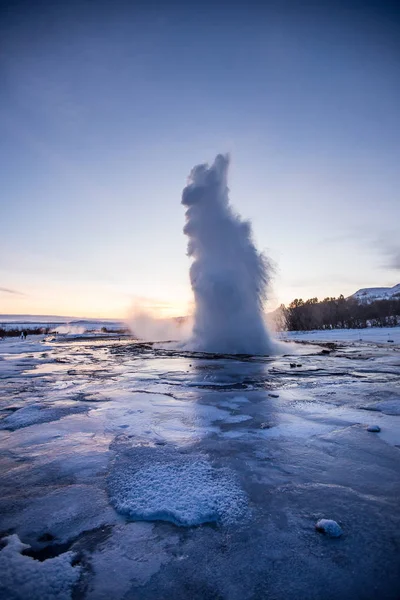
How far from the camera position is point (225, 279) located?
1956 centimetres

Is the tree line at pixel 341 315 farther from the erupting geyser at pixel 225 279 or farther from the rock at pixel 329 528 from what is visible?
the rock at pixel 329 528

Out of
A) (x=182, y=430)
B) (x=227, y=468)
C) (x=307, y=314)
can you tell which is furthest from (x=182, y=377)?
(x=307, y=314)

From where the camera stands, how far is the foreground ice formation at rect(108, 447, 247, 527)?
2.76m

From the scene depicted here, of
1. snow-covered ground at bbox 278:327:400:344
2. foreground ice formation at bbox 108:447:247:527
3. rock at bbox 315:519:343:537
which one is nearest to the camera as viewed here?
rock at bbox 315:519:343:537

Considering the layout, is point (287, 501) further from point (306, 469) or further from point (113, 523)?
point (113, 523)

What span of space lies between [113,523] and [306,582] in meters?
1.67

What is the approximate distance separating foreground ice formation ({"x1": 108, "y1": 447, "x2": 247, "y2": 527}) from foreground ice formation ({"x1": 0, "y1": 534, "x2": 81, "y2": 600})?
28.1 inches

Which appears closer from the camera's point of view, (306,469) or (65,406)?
(306,469)

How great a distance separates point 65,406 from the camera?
6684 millimetres

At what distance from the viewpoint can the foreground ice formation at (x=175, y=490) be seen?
276 cm

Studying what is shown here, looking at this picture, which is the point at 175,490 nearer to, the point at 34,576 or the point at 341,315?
the point at 34,576

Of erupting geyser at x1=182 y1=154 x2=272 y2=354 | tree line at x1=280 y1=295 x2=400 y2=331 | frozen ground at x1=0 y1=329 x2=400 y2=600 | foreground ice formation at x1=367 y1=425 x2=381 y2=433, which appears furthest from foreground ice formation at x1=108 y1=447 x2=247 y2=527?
tree line at x1=280 y1=295 x2=400 y2=331

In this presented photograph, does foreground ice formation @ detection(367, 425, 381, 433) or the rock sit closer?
the rock

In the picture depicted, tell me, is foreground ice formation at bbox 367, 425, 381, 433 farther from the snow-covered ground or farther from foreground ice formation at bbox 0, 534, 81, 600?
the snow-covered ground
